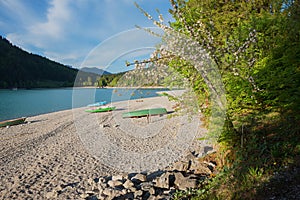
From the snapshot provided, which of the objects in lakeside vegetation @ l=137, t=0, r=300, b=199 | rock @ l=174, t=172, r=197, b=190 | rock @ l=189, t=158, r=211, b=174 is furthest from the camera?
rock @ l=189, t=158, r=211, b=174

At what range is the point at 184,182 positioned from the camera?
382 cm

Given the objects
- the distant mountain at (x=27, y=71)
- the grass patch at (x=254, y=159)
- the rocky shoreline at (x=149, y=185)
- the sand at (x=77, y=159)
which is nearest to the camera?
the grass patch at (x=254, y=159)

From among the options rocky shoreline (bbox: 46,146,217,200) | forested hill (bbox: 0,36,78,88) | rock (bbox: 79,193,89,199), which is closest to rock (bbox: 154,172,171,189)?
rocky shoreline (bbox: 46,146,217,200)

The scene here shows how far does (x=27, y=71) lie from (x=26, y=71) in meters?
0.46

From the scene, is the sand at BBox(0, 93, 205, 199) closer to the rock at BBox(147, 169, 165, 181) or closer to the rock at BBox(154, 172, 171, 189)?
the rock at BBox(147, 169, 165, 181)

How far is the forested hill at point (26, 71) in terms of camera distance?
74.4m

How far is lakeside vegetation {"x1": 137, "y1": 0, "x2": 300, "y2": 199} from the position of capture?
3303 millimetres

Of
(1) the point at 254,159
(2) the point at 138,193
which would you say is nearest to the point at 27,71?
(2) the point at 138,193

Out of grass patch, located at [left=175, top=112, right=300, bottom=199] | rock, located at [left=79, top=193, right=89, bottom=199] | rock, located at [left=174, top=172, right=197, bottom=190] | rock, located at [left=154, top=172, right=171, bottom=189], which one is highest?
grass patch, located at [left=175, top=112, right=300, bottom=199]

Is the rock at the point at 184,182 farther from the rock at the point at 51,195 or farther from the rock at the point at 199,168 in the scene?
the rock at the point at 51,195

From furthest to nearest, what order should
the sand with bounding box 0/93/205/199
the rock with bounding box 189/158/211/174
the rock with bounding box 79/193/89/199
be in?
the sand with bounding box 0/93/205/199 < the rock with bounding box 79/193/89/199 < the rock with bounding box 189/158/211/174

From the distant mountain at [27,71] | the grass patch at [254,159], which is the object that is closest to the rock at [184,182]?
the grass patch at [254,159]

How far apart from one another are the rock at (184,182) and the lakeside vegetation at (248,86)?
0.56 feet

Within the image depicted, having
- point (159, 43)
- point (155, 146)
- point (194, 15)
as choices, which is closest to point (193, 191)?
point (159, 43)
